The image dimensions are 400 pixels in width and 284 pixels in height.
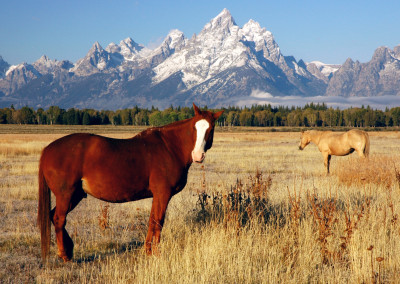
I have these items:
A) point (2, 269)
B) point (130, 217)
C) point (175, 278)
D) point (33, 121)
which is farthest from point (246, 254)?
point (33, 121)

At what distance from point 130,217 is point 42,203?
11.6 feet

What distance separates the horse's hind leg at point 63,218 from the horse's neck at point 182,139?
5.12ft

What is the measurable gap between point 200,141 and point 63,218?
94.7 inches

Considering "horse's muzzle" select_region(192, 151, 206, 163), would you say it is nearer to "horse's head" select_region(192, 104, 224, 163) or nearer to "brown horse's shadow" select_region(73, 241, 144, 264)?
"horse's head" select_region(192, 104, 224, 163)

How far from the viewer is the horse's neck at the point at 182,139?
18.4 feet

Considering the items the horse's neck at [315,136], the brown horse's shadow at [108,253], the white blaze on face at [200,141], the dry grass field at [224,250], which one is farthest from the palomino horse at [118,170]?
the horse's neck at [315,136]

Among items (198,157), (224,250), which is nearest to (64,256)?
A: (224,250)

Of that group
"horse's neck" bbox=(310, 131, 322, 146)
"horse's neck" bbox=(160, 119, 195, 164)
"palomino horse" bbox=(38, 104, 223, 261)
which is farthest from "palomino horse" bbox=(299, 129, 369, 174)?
"palomino horse" bbox=(38, 104, 223, 261)

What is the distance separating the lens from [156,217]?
538 cm

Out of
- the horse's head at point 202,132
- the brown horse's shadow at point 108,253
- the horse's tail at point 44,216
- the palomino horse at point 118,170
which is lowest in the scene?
the brown horse's shadow at point 108,253

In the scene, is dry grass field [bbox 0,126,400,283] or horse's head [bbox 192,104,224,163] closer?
dry grass field [bbox 0,126,400,283]

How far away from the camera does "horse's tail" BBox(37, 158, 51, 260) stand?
5541 mm

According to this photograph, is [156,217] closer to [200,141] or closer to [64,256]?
[200,141]

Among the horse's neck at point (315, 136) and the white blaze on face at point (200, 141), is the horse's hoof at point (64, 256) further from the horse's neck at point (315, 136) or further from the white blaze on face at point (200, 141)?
the horse's neck at point (315, 136)
